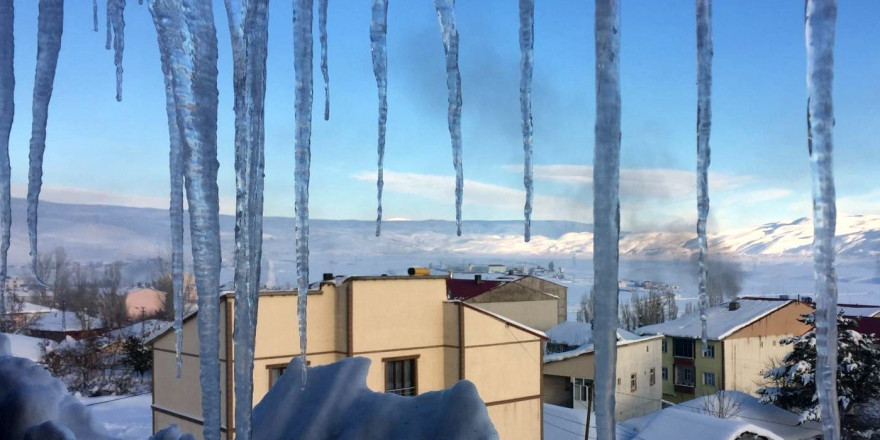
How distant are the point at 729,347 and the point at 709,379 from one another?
3.97ft

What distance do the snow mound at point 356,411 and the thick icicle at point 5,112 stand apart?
0.93 metres

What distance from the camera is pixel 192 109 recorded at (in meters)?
1.36

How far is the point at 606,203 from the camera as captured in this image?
3.75 ft

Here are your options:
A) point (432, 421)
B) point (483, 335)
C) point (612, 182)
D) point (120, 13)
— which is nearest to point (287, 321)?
point (483, 335)

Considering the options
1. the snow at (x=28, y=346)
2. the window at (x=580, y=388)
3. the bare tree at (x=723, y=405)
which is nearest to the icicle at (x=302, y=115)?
the bare tree at (x=723, y=405)

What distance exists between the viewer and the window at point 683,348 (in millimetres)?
18422

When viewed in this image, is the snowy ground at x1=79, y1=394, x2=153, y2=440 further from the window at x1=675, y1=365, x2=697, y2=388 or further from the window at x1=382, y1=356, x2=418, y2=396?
the window at x1=675, y1=365, x2=697, y2=388

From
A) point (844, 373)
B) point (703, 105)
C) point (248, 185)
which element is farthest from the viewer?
point (844, 373)

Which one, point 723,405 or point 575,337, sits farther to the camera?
point 575,337

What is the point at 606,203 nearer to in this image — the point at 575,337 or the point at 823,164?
→ the point at 823,164

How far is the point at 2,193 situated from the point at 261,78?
1068 mm

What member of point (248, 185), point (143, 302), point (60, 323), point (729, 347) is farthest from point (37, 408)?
point (143, 302)

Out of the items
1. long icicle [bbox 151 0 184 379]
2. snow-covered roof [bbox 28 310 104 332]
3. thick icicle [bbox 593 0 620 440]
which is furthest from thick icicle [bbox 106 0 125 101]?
snow-covered roof [bbox 28 310 104 332]

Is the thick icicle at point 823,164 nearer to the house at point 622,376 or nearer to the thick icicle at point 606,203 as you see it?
the thick icicle at point 606,203
